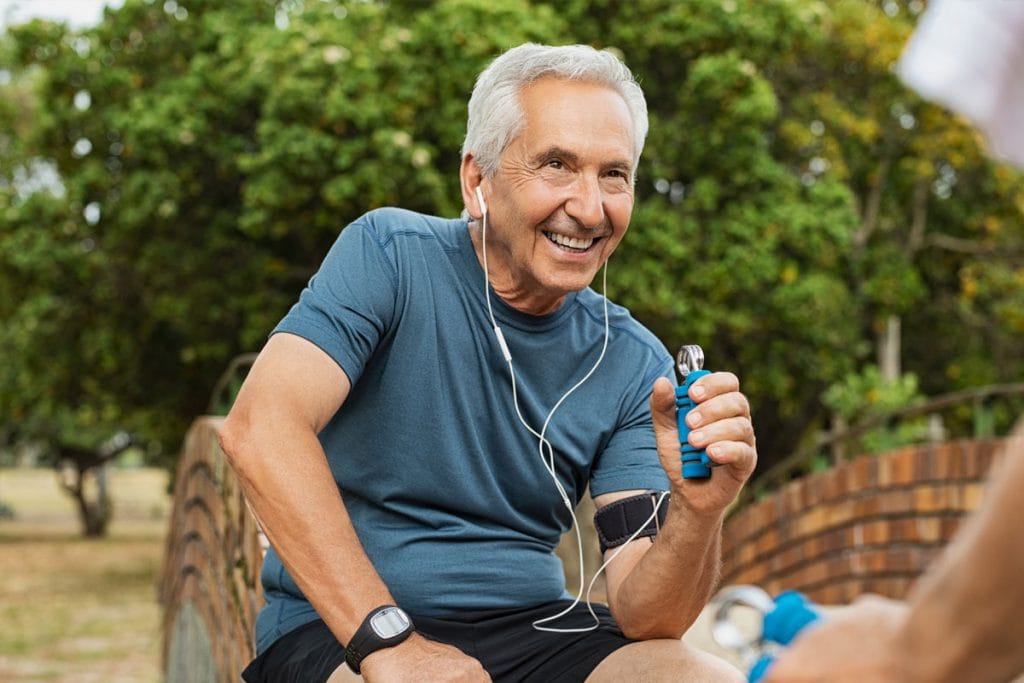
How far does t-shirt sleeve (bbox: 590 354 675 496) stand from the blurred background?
10.7m

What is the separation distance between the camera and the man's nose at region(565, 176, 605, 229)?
269 cm

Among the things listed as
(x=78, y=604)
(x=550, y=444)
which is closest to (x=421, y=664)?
(x=550, y=444)

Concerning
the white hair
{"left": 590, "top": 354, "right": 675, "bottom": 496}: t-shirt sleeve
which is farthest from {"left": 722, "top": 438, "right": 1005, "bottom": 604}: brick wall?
the white hair

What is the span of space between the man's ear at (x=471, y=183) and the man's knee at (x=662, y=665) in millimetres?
878

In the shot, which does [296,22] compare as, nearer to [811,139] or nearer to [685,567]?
[811,139]

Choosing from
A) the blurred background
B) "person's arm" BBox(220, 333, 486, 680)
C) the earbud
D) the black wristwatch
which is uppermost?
the earbud

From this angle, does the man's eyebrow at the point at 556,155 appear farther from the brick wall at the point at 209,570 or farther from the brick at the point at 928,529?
the brick at the point at 928,529

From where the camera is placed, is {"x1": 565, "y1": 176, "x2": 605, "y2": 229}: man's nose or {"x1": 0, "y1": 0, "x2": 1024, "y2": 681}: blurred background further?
{"x1": 0, "y1": 0, "x2": 1024, "y2": 681}: blurred background

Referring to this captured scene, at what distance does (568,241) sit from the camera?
2.72m

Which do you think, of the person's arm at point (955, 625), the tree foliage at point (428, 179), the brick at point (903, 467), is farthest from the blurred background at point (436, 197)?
the person's arm at point (955, 625)

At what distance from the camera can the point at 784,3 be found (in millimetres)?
16875

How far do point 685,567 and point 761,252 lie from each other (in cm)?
1446

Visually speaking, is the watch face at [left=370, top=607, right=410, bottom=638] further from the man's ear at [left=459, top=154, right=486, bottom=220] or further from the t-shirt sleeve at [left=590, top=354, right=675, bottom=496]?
the man's ear at [left=459, top=154, right=486, bottom=220]

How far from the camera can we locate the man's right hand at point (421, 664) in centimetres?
223
